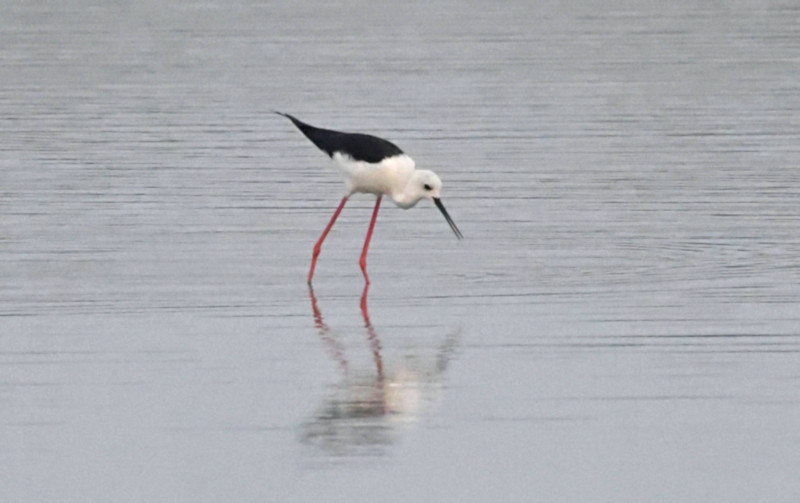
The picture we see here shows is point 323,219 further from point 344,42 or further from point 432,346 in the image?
point 344,42

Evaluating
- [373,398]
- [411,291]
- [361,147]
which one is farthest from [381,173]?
[373,398]

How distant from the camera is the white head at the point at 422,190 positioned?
490 inches

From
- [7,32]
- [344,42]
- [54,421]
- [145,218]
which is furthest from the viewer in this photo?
[7,32]

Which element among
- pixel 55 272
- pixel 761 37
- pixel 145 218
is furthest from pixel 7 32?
pixel 55 272

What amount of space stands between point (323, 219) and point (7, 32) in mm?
18585

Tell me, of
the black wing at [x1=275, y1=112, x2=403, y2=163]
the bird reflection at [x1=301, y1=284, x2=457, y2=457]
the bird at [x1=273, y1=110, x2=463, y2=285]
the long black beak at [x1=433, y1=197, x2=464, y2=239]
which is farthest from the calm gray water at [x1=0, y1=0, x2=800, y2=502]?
the black wing at [x1=275, y1=112, x2=403, y2=163]

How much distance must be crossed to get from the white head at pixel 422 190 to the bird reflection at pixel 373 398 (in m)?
2.28

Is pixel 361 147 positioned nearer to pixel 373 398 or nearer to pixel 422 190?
pixel 422 190

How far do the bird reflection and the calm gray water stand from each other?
0.9 inches

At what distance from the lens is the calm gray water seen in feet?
25.6

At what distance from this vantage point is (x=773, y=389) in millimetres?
8852

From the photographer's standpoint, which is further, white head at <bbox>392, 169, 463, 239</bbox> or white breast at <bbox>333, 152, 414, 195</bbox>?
white breast at <bbox>333, 152, 414, 195</bbox>

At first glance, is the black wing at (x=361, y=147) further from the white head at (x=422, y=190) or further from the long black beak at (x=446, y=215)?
the long black beak at (x=446, y=215)

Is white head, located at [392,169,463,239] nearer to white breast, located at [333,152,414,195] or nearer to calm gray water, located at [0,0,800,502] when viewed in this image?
white breast, located at [333,152,414,195]
